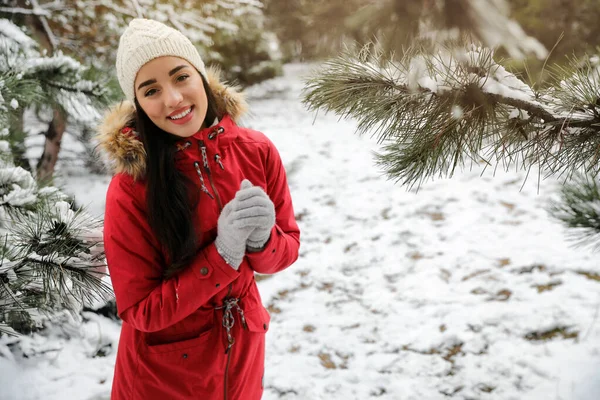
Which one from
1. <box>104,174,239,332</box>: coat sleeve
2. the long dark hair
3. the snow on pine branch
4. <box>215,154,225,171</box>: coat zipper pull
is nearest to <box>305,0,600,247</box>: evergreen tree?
the snow on pine branch

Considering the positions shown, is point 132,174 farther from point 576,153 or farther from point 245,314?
point 576,153

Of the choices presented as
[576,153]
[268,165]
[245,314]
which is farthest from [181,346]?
[576,153]

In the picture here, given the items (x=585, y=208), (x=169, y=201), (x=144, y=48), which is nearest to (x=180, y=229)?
(x=169, y=201)

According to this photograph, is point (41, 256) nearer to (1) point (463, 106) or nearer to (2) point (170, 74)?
(2) point (170, 74)

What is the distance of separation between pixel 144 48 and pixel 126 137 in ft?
0.94

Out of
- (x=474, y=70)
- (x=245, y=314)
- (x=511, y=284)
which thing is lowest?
(x=511, y=284)

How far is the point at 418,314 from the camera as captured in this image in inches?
118

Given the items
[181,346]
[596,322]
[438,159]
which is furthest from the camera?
[596,322]

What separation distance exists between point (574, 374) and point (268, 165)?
2092 mm

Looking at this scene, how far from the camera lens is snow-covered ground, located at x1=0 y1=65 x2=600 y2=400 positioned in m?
2.36

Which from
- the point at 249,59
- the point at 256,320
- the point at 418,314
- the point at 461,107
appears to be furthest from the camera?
the point at 249,59

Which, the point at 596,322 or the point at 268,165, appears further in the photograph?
the point at 596,322

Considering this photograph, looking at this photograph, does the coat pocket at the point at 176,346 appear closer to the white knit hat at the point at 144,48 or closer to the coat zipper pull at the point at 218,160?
the coat zipper pull at the point at 218,160

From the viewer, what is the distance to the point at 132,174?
4.17ft
